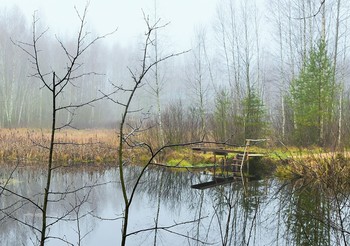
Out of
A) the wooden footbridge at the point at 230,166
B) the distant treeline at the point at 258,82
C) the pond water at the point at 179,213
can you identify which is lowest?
the pond water at the point at 179,213

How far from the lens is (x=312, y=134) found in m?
16.5

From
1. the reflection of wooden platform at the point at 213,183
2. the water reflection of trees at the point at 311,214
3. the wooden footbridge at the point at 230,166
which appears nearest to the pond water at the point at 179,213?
the water reflection of trees at the point at 311,214

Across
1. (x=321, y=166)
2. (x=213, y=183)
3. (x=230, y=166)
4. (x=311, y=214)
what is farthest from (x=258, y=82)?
(x=311, y=214)

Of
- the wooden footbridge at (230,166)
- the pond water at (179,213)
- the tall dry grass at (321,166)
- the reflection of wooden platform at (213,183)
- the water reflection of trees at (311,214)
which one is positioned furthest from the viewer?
the wooden footbridge at (230,166)

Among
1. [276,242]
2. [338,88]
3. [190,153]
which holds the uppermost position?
[338,88]

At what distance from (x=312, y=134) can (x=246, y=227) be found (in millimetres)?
10758

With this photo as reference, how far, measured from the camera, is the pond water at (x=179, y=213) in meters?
6.40

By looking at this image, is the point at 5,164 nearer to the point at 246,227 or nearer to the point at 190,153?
the point at 190,153

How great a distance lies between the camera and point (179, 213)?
8.47m

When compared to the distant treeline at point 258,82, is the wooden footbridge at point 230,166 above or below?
below

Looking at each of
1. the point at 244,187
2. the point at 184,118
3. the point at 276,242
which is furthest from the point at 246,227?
the point at 184,118

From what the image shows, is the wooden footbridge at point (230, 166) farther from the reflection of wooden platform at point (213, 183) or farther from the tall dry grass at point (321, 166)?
the tall dry grass at point (321, 166)

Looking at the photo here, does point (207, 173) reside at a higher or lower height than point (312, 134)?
lower

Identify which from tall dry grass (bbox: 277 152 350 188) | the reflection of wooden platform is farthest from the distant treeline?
the reflection of wooden platform
